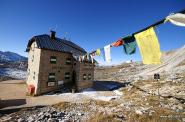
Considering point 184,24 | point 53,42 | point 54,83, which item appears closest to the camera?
point 184,24

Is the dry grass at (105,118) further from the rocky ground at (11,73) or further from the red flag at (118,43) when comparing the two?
the rocky ground at (11,73)

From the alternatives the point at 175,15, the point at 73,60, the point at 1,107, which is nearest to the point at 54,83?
the point at 73,60

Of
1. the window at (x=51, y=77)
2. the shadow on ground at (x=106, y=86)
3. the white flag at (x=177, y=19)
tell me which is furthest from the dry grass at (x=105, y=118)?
the shadow on ground at (x=106, y=86)

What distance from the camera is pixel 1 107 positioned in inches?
696

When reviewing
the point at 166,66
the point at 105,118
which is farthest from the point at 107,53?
the point at 166,66

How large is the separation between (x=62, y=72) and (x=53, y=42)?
5648mm

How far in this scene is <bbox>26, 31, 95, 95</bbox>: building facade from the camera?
2648 centimetres

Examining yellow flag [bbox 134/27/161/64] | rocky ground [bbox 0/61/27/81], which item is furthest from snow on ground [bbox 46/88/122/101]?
rocky ground [bbox 0/61/27/81]

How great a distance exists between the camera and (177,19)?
263 inches

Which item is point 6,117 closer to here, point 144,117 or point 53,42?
point 144,117

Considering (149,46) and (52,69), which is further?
(52,69)

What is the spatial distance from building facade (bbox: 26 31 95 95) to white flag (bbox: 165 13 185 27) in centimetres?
2243

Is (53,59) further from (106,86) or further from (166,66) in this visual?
(166,66)

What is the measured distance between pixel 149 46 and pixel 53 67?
2231 centimetres
